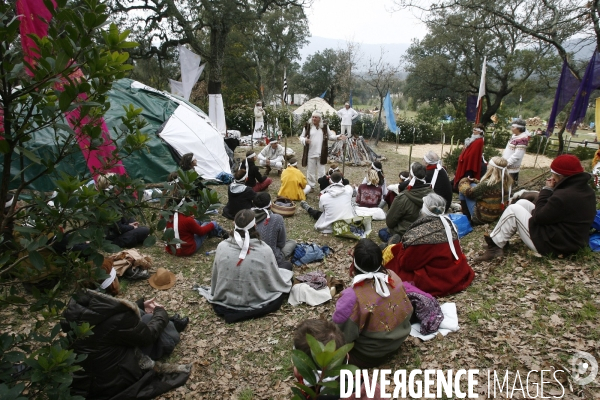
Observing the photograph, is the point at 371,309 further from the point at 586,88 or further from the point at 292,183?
the point at 586,88

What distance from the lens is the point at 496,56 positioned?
1836 centimetres

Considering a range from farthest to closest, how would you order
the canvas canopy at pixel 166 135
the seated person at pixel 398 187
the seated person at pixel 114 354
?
the canvas canopy at pixel 166 135 → the seated person at pixel 398 187 → the seated person at pixel 114 354

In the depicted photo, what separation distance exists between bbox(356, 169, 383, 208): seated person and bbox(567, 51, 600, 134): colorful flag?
5.05 metres

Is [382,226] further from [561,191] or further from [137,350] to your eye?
[137,350]

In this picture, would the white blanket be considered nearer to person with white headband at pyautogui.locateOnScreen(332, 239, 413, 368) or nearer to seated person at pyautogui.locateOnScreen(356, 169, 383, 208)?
person with white headband at pyautogui.locateOnScreen(332, 239, 413, 368)

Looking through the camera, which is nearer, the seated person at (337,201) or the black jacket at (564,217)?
the black jacket at (564,217)

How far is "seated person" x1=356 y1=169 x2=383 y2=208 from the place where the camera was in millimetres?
7806

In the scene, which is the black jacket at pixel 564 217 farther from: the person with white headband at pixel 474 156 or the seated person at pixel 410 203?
the person with white headband at pixel 474 156

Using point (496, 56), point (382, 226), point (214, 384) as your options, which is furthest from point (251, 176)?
point (496, 56)

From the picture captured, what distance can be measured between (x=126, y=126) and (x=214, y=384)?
8.25 ft

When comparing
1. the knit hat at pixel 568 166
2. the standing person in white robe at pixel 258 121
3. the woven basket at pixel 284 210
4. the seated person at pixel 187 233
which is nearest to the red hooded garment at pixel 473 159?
the knit hat at pixel 568 166

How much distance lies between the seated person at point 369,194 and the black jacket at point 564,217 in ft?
11.5

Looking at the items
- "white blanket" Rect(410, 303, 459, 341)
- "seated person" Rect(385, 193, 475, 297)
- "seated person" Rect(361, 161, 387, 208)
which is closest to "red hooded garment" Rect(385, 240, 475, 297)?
"seated person" Rect(385, 193, 475, 297)

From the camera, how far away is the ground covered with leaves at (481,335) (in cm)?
321
